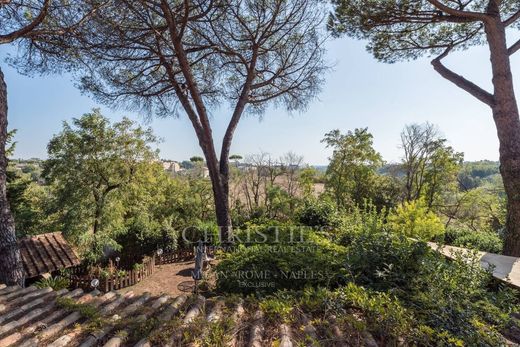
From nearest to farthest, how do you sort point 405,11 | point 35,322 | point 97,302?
point 35,322 → point 97,302 → point 405,11

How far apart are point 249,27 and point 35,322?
20.3ft

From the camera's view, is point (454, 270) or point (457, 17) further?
point (457, 17)

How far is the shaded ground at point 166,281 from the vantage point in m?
7.45

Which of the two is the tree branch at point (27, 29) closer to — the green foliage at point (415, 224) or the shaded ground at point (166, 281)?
the shaded ground at point (166, 281)

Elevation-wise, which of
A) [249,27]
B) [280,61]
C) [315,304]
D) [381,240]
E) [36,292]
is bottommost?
[36,292]

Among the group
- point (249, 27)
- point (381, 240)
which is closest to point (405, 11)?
point (249, 27)

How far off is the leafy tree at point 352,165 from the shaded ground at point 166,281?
28.1 feet

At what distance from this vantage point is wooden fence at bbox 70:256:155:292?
7.64 m

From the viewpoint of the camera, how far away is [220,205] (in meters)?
6.18

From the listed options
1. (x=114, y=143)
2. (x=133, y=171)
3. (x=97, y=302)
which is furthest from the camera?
(x=133, y=171)

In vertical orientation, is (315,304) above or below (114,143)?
below

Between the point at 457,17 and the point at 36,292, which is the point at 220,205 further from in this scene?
the point at 457,17

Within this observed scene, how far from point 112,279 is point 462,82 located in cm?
1009

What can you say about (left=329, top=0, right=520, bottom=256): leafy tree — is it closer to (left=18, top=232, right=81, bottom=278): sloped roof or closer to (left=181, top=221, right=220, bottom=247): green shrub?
(left=181, top=221, right=220, bottom=247): green shrub
